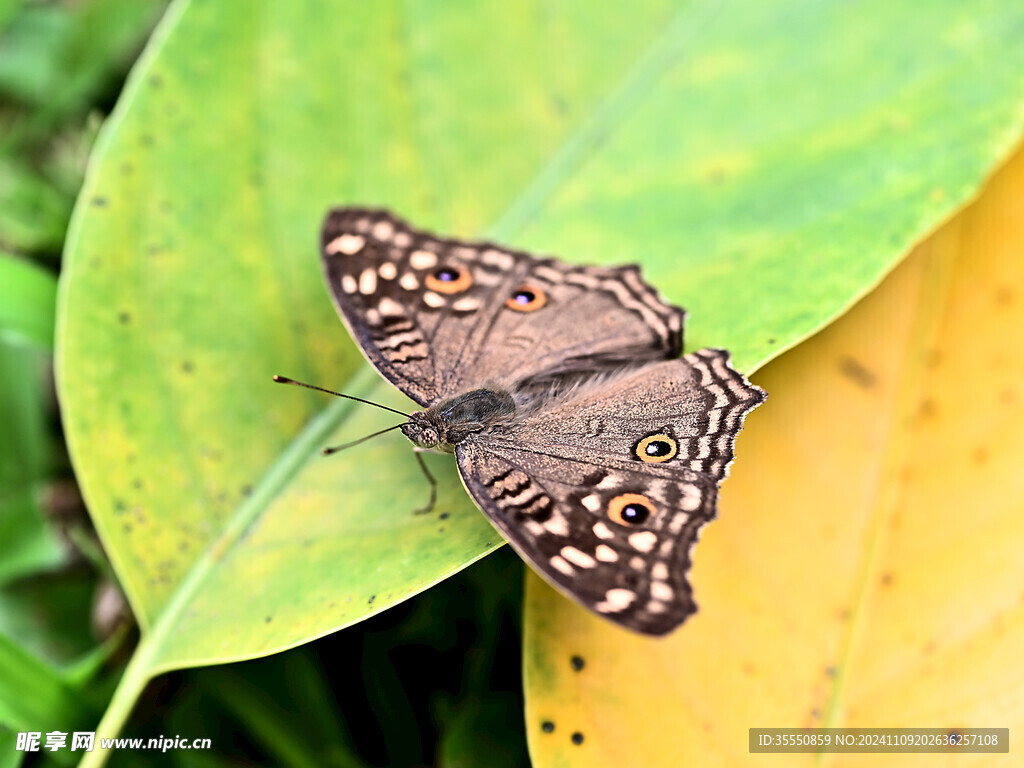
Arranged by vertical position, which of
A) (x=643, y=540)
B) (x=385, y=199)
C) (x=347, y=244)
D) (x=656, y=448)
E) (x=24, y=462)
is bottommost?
(x=24, y=462)

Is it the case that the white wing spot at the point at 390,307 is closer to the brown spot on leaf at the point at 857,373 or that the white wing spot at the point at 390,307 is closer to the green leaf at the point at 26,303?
the green leaf at the point at 26,303

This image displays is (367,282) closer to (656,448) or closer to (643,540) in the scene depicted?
(656,448)

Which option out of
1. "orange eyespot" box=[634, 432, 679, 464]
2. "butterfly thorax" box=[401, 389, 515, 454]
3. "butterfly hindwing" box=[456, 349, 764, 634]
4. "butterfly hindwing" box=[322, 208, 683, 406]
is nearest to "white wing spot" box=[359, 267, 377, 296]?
"butterfly hindwing" box=[322, 208, 683, 406]

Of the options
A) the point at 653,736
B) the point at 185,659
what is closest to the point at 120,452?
the point at 185,659

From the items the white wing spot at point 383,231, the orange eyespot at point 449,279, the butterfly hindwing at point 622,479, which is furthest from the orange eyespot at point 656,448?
the white wing spot at point 383,231

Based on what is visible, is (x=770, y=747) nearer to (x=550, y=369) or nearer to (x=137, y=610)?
(x=550, y=369)

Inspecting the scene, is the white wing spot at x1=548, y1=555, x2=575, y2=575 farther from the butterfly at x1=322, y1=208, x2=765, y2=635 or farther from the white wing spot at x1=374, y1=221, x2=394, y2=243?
the white wing spot at x1=374, y1=221, x2=394, y2=243

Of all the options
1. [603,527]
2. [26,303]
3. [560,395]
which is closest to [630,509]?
[603,527]
